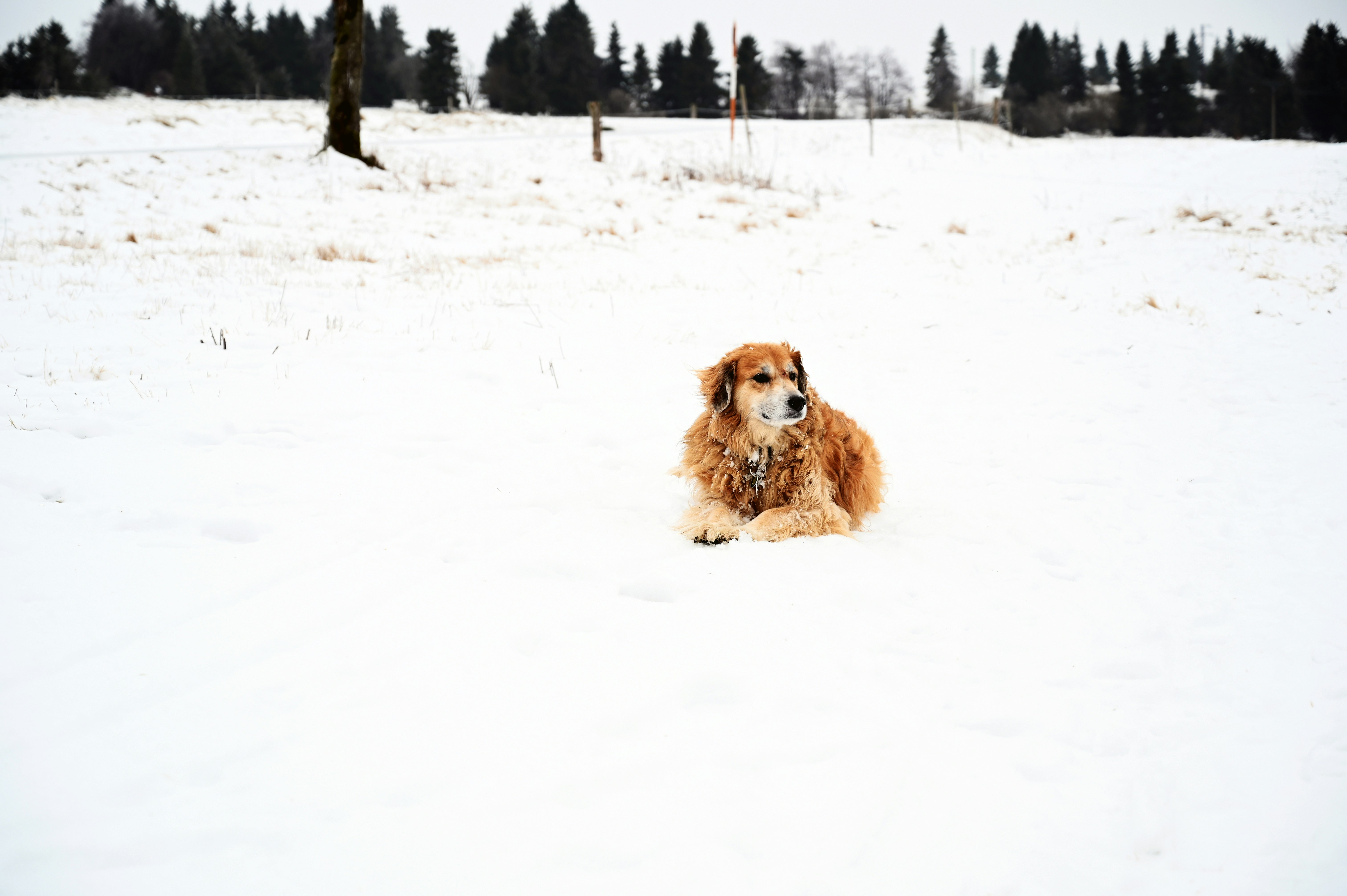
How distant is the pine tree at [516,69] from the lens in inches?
1955

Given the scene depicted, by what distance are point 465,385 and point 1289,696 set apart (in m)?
5.37

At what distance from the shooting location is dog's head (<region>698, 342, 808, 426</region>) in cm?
421

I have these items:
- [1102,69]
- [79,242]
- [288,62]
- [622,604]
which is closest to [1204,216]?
[622,604]

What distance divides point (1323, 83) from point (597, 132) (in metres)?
48.2

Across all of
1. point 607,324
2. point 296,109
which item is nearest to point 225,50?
point 296,109

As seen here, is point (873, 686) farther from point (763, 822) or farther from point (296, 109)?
point (296, 109)

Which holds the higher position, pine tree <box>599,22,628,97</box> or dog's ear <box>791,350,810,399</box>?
pine tree <box>599,22,628,97</box>

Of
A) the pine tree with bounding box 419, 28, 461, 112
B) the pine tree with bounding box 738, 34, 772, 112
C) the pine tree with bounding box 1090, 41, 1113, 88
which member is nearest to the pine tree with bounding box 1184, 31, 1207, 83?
the pine tree with bounding box 1090, 41, 1113, 88

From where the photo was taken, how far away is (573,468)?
486cm

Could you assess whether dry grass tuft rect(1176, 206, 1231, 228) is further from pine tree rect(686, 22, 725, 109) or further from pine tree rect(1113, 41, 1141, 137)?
pine tree rect(1113, 41, 1141, 137)

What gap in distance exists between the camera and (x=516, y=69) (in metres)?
51.8

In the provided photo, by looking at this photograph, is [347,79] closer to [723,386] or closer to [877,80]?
[723,386]

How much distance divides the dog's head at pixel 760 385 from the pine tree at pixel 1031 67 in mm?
70832

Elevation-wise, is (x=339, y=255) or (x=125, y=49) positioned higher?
(x=125, y=49)
